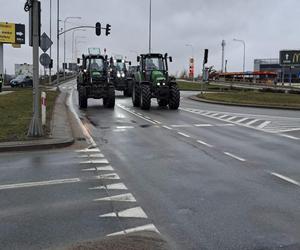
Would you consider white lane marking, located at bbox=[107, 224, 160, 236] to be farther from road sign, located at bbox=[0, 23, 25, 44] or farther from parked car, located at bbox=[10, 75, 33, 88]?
road sign, located at bbox=[0, 23, 25, 44]

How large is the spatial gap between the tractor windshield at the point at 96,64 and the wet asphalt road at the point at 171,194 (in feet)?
53.6

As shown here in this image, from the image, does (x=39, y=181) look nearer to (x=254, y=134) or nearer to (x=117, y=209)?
(x=117, y=209)

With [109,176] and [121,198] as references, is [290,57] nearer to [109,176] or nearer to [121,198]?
[109,176]

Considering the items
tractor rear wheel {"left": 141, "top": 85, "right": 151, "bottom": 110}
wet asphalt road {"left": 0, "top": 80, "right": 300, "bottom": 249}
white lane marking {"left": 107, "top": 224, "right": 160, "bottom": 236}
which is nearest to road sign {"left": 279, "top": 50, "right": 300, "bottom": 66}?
tractor rear wheel {"left": 141, "top": 85, "right": 151, "bottom": 110}

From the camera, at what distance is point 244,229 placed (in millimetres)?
6422

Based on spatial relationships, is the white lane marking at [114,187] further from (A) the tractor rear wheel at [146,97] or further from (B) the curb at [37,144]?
(A) the tractor rear wheel at [146,97]

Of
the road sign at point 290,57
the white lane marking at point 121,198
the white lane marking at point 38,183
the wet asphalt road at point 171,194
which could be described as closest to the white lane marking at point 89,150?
the wet asphalt road at point 171,194

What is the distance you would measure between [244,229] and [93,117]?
17693mm

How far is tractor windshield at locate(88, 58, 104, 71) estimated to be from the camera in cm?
3114

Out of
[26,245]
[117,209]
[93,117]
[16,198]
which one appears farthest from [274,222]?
[93,117]

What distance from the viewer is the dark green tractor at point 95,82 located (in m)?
30.0

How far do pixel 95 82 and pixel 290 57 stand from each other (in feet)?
296

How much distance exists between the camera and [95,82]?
30703 mm

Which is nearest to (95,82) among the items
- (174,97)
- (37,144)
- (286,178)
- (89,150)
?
(174,97)
